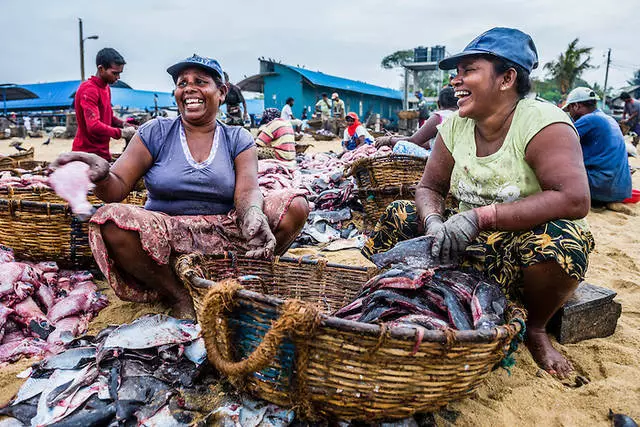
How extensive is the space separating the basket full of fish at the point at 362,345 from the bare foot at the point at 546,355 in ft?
1.55

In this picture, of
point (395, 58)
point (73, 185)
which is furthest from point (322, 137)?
point (395, 58)

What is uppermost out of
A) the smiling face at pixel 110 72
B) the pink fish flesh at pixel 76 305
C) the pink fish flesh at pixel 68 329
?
the smiling face at pixel 110 72

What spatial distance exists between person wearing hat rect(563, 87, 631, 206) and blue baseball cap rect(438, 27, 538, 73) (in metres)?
3.10

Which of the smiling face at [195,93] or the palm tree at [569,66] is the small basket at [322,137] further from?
the palm tree at [569,66]

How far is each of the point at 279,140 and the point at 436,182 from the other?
333cm

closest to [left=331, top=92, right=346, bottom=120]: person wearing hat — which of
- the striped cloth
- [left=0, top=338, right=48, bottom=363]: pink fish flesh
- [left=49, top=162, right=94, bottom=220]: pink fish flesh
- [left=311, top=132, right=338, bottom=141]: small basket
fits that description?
[left=311, top=132, right=338, bottom=141]: small basket

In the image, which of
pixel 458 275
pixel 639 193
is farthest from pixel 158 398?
pixel 639 193

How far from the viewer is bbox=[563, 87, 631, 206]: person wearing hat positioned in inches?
176

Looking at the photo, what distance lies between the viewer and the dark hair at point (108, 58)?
3773mm

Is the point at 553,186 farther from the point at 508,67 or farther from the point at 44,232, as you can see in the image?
the point at 44,232

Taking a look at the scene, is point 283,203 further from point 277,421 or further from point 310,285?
point 277,421

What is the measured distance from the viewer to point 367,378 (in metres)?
1.28

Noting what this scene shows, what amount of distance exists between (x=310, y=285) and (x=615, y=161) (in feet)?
12.8

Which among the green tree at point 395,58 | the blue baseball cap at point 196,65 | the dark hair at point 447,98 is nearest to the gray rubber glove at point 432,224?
the blue baseball cap at point 196,65
